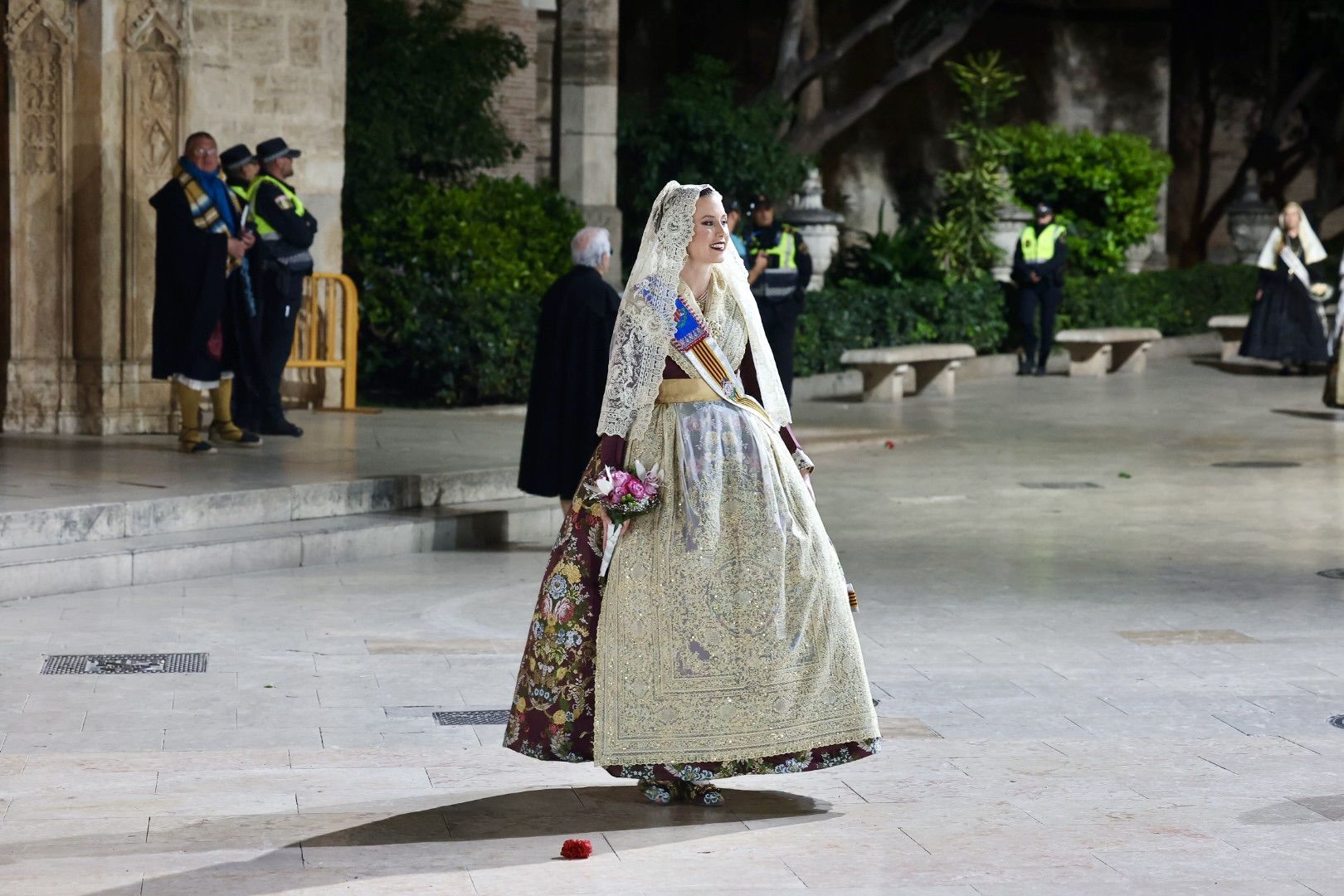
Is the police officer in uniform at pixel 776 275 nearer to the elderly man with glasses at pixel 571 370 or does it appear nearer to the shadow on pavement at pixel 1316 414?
the shadow on pavement at pixel 1316 414

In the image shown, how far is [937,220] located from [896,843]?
Result: 800 inches

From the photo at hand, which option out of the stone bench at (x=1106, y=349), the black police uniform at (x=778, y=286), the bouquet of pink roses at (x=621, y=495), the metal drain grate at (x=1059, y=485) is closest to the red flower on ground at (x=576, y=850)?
the bouquet of pink roses at (x=621, y=495)

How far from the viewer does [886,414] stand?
57.4 ft

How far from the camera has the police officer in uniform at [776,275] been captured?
1560 centimetres

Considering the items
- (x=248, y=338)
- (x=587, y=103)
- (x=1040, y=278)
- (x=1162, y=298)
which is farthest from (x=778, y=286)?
(x=1162, y=298)

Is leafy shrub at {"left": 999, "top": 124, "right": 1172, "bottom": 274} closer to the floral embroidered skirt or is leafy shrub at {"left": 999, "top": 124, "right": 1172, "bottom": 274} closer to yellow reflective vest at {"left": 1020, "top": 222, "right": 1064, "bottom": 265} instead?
yellow reflective vest at {"left": 1020, "top": 222, "right": 1064, "bottom": 265}

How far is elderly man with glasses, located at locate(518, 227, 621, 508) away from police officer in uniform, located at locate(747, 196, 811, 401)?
587 cm

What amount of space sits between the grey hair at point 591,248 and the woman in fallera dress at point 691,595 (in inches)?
151

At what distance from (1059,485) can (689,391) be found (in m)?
7.55

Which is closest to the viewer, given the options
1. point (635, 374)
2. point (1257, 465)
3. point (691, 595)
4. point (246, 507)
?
point (691, 595)

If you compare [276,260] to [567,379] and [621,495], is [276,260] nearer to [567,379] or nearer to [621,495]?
[567,379]

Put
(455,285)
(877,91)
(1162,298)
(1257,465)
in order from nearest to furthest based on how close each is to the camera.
A: (1257,465) → (455,285) → (1162,298) → (877,91)

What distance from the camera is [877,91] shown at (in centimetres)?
2562

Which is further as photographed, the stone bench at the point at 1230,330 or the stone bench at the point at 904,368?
the stone bench at the point at 1230,330
